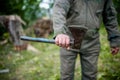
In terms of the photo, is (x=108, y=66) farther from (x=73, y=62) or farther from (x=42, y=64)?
(x=42, y=64)

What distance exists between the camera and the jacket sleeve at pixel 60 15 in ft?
11.1

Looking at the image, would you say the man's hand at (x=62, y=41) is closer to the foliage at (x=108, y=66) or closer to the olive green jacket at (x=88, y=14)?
the olive green jacket at (x=88, y=14)

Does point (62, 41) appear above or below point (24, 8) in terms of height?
below

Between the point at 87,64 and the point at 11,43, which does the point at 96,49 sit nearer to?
the point at 87,64

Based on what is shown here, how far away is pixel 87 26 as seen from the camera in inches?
159

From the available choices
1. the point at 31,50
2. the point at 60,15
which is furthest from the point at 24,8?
the point at 60,15

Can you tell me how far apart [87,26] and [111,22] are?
480mm

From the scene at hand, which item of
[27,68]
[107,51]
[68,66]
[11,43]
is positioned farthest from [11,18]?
[68,66]

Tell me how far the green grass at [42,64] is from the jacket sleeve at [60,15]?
2.09 metres

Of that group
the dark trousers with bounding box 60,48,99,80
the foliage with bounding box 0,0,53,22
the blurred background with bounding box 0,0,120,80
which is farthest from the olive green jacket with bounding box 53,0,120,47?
the foliage with bounding box 0,0,53,22

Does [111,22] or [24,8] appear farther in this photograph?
[24,8]

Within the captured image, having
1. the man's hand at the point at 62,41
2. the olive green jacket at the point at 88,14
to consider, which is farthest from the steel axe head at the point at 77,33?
the man's hand at the point at 62,41

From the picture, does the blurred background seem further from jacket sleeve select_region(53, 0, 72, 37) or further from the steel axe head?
jacket sleeve select_region(53, 0, 72, 37)

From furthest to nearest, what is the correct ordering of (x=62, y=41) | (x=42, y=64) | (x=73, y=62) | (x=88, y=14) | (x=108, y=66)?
1. (x=42, y=64)
2. (x=108, y=66)
3. (x=73, y=62)
4. (x=88, y=14)
5. (x=62, y=41)
